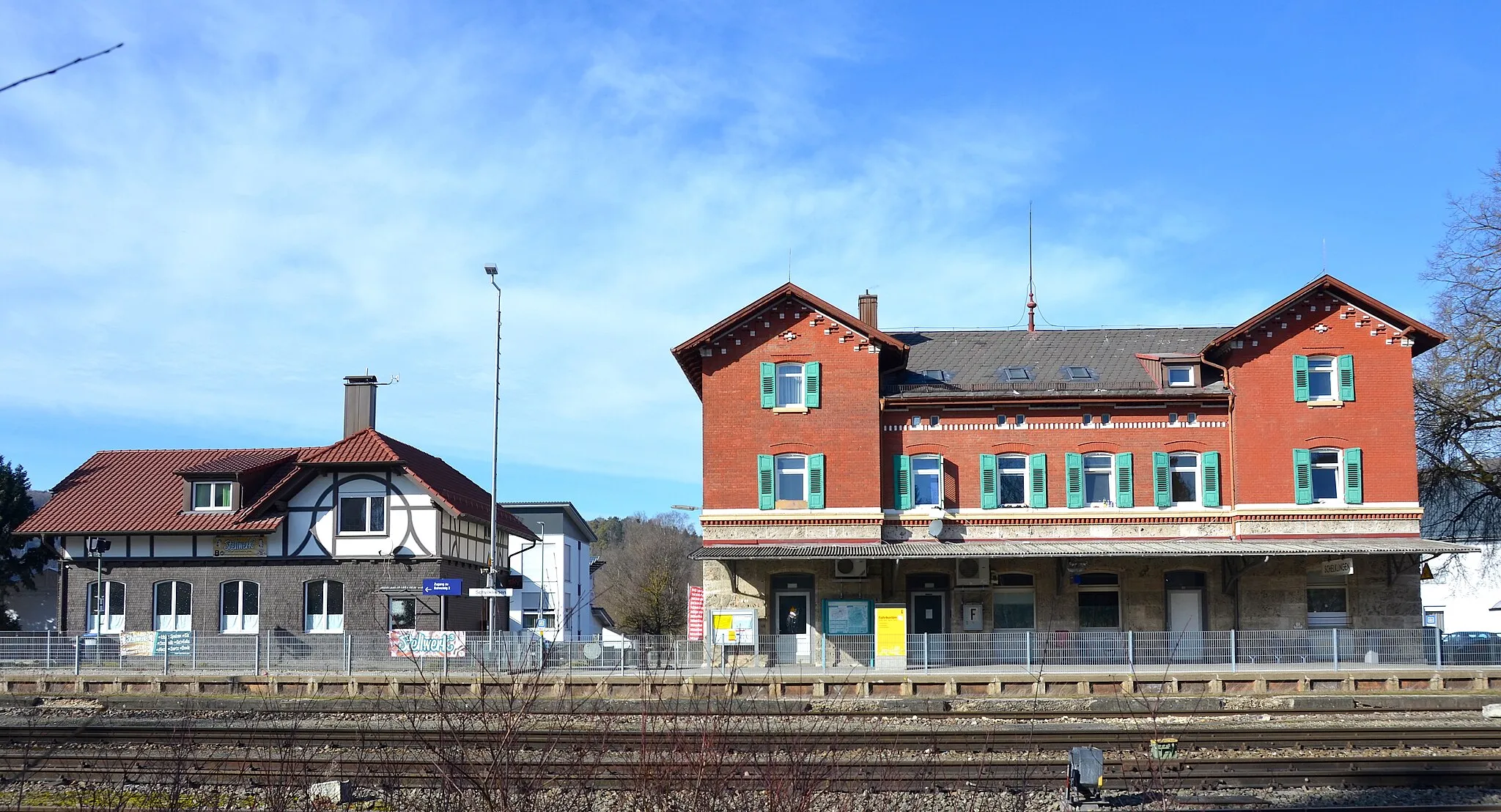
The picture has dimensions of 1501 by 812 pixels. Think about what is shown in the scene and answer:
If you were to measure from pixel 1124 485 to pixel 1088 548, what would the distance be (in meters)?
2.59

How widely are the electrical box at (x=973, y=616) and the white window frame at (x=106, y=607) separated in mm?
24241

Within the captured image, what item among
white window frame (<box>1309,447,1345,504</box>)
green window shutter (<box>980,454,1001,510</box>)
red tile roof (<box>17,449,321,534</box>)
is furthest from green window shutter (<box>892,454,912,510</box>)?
red tile roof (<box>17,449,321,534</box>)

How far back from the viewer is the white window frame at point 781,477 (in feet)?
108

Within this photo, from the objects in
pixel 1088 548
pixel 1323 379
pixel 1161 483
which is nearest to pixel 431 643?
pixel 1088 548

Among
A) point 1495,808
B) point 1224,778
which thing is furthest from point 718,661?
point 1495,808

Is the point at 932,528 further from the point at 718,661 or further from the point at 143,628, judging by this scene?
the point at 143,628

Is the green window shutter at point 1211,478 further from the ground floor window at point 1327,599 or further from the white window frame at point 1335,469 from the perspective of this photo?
the ground floor window at point 1327,599

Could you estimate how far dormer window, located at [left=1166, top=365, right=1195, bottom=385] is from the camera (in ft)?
111

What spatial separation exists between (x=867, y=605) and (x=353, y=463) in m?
15.6

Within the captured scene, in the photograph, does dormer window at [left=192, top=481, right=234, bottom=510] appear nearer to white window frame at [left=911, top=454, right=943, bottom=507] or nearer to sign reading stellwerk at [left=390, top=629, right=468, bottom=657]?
sign reading stellwerk at [left=390, top=629, right=468, bottom=657]

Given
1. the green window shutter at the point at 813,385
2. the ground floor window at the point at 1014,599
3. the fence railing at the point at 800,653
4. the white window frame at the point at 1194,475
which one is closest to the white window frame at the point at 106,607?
the fence railing at the point at 800,653

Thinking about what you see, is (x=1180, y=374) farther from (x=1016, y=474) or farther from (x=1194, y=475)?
(x=1016, y=474)

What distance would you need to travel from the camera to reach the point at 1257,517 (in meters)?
32.4

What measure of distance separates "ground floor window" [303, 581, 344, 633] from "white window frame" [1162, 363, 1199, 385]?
953 inches
